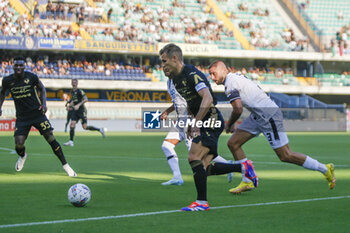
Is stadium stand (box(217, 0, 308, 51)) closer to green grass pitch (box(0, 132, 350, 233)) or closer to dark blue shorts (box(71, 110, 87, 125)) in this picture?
dark blue shorts (box(71, 110, 87, 125))

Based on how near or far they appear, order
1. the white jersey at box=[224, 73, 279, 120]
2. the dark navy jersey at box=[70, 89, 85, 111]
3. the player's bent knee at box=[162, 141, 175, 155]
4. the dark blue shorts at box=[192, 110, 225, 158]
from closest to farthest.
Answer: the dark blue shorts at box=[192, 110, 225, 158], the white jersey at box=[224, 73, 279, 120], the player's bent knee at box=[162, 141, 175, 155], the dark navy jersey at box=[70, 89, 85, 111]

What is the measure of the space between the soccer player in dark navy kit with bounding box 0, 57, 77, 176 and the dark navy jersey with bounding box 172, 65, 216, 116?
4.86m

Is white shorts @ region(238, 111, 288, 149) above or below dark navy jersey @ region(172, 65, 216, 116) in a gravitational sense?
below

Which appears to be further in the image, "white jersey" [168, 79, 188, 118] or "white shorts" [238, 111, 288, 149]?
"white jersey" [168, 79, 188, 118]

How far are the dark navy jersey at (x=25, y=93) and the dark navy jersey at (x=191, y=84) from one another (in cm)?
491

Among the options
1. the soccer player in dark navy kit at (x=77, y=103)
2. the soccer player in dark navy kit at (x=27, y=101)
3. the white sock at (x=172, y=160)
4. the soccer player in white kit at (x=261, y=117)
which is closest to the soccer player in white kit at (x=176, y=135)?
Answer: the white sock at (x=172, y=160)

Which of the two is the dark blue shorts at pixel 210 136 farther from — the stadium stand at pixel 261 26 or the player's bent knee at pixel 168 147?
the stadium stand at pixel 261 26

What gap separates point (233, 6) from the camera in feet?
200

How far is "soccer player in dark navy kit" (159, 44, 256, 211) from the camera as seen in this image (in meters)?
7.72

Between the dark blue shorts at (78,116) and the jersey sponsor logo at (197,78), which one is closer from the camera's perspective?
the jersey sponsor logo at (197,78)

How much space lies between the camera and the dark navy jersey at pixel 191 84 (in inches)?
312

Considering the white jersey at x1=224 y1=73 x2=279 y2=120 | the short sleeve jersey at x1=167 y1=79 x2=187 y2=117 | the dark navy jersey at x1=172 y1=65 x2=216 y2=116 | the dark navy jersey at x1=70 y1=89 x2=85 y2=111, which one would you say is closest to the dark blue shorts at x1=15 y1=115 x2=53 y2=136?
the short sleeve jersey at x1=167 y1=79 x2=187 y2=117

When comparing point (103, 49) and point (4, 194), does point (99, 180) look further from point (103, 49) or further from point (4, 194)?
point (103, 49)

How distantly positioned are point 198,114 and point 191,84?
48 cm
